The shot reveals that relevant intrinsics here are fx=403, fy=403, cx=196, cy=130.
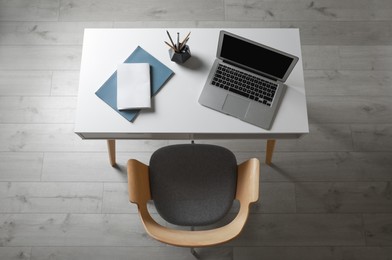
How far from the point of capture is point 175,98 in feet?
6.28

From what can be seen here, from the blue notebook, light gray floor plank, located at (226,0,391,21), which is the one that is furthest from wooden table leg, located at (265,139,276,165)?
light gray floor plank, located at (226,0,391,21)

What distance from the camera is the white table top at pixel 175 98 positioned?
6.09ft

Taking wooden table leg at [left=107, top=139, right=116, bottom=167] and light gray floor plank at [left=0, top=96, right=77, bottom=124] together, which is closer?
wooden table leg at [left=107, top=139, right=116, bottom=167]

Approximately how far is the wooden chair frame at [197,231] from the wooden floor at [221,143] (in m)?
0.57

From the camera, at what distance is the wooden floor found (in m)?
2.37

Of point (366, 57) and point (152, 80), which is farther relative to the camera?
point (366, 57)

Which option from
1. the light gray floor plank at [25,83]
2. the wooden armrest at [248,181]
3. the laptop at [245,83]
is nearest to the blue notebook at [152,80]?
the laptop at [245,83]

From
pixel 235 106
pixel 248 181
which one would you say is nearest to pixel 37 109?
pixel 235 106

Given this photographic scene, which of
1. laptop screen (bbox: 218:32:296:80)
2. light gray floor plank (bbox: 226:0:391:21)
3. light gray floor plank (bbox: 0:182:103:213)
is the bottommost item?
light gray floor plank (bbox: 0:182:103:213)

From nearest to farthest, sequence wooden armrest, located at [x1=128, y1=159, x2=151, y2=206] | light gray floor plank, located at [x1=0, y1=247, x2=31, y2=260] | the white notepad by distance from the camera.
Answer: wooden armrest, located at [x1=128, y1=159, x2=151, y2=206], the white notepad, light gray floor plank, located at [x1=0, y1=247, x2=31, y2=260]

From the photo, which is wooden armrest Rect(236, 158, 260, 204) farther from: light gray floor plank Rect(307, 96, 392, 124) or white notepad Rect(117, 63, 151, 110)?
light gray floor plank Rect(307, 96, 392, 124)

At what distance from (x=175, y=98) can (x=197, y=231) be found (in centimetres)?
62

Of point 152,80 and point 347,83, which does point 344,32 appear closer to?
point 347,83

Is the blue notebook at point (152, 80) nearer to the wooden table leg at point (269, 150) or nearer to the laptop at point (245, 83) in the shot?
the laptop at point (245, 83)
